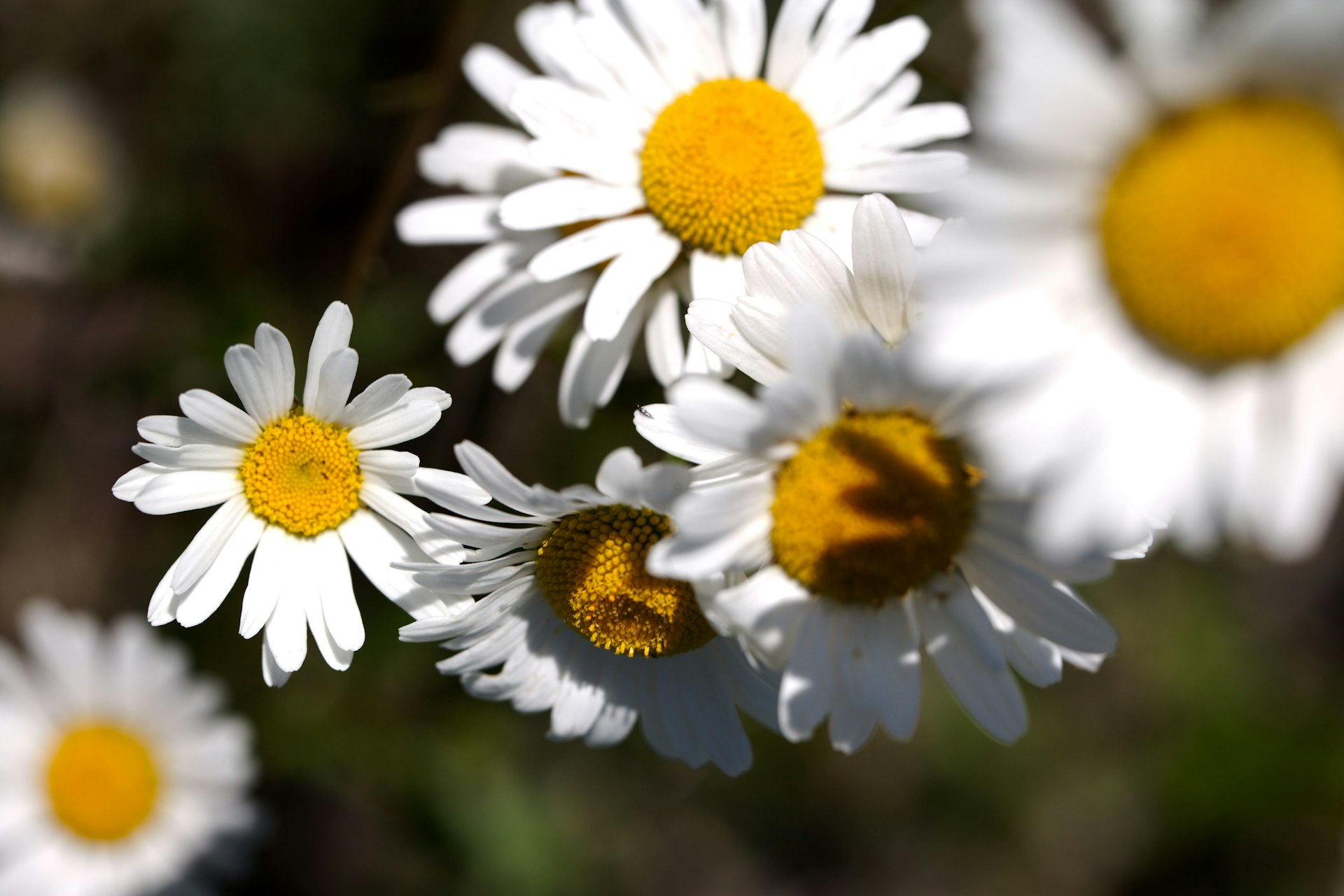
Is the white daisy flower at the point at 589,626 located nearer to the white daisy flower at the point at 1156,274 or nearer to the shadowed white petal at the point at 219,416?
the shadowed white petal at the point at 219,416

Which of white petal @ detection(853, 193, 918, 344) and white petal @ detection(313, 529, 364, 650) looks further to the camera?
white petal @ detection(313, 529, 364, 650)

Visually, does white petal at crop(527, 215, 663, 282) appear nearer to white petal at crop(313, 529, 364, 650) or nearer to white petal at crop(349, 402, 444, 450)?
white petal at crop(349, 402, 444, 450)

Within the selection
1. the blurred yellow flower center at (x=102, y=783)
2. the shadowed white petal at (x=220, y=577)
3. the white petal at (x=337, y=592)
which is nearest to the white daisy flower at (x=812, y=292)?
the white petal at (x=337, y=592)

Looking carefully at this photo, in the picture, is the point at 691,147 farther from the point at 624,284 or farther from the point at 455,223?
the point at 455,223

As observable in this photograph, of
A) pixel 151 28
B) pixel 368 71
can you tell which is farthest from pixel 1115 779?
pixel 151 28

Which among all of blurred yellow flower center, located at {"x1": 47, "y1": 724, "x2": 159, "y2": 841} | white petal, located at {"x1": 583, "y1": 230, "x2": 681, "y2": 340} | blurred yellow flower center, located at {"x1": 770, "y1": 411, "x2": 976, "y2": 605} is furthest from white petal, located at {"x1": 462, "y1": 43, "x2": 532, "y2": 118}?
blurred yellow flower center, located at {"x1": 47, "y1": 724, "x2": 159, "y2": 841}

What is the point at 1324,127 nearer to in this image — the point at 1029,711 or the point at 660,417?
the point at 660,417
